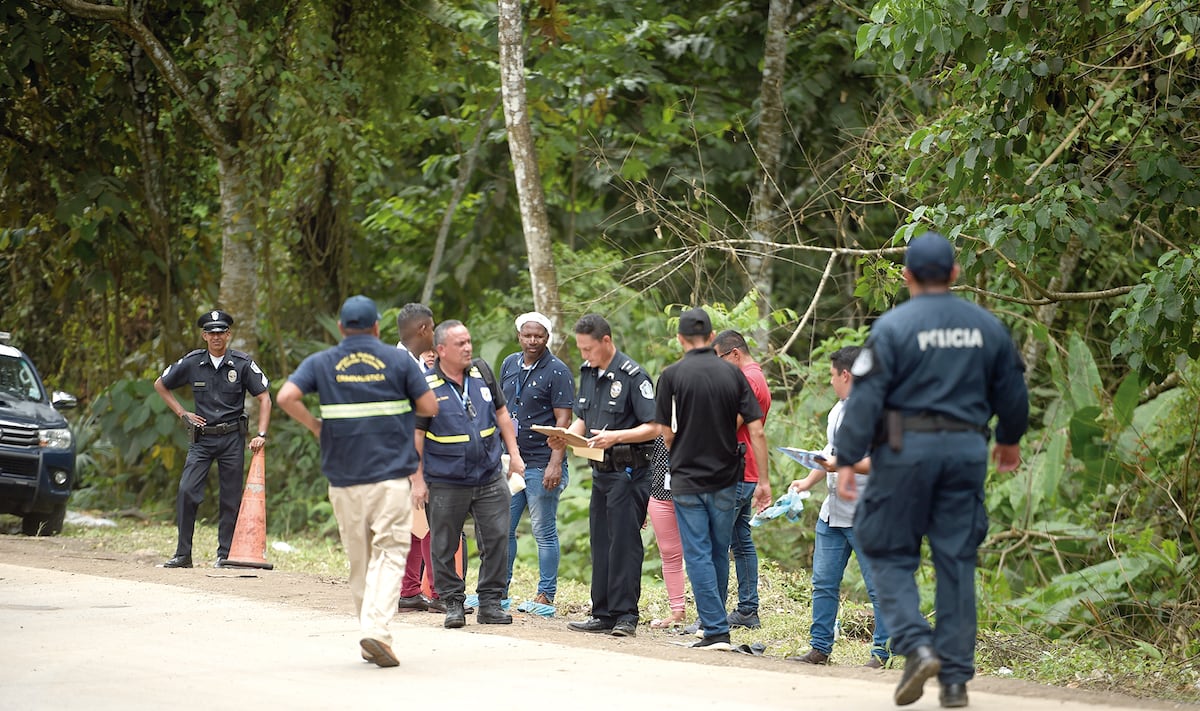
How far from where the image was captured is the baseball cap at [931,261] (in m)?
5.97

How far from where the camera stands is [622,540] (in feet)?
29.2

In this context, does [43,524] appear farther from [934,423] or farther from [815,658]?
[934,423]

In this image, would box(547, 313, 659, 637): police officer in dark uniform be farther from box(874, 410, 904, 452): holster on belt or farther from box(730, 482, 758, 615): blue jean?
box(874, 410, 904, 452): holster on belt

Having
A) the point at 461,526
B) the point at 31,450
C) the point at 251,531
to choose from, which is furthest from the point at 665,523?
the point at 31,450

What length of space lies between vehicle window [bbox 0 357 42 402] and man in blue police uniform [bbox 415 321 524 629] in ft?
28.9

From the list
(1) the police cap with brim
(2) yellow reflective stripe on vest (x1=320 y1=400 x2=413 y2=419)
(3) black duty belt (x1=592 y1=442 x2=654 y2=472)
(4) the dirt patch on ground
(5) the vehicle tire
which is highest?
(1) the police cap with brim

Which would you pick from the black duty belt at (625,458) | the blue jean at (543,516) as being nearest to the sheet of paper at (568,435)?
the black duty belt at (625,458)

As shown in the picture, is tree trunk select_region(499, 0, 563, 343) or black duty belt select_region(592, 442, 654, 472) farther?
tree trunk select_region(499, 0, 563, 343)

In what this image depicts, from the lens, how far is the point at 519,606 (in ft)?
34.7

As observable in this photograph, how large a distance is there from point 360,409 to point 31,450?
9.14 m

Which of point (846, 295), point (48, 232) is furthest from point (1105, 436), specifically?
point (48, 232)

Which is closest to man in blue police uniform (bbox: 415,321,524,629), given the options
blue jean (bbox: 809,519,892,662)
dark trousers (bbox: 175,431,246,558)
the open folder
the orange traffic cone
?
the open folder

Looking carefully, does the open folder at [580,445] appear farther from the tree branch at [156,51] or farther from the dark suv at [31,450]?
the tree branch at [156,51]

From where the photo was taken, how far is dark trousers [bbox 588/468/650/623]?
8914mm
